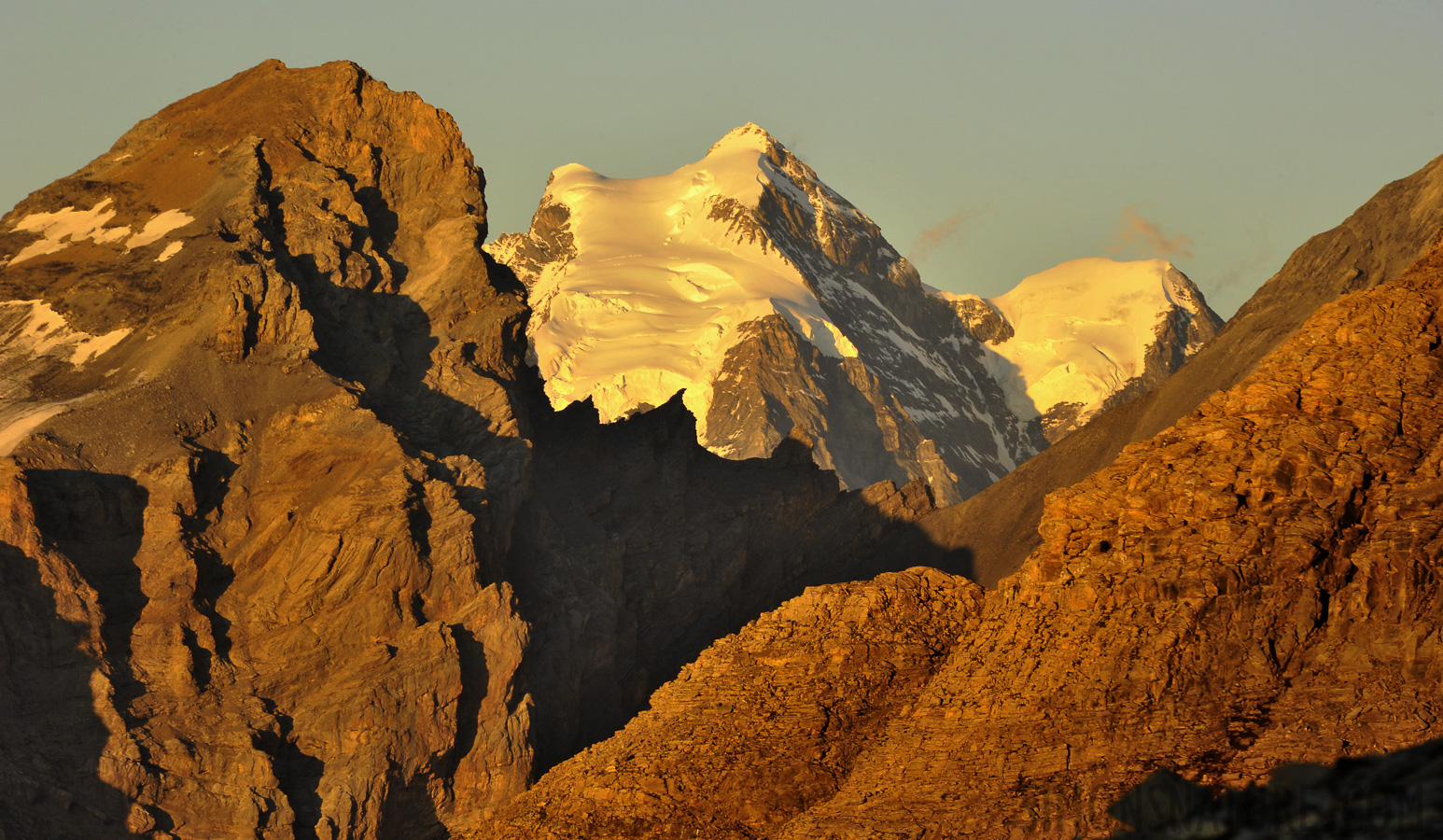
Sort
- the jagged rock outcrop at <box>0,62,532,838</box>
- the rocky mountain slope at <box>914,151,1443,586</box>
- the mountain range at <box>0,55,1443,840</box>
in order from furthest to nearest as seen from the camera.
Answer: the rocky mountain slope at <box>914,151,1443,586</box> → the jagged rock outcrop at <box>0,62,532,838</box> → the mountain range at <box>0,55,1443,840</box>

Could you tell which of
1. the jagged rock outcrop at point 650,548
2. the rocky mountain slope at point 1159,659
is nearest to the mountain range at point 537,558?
the rocky mountain slope at point 1159,659

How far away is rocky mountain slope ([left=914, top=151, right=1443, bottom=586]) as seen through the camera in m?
102

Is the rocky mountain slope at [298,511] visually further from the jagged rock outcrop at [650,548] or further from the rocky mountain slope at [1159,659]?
the rocky mountain slope at [1159,659]

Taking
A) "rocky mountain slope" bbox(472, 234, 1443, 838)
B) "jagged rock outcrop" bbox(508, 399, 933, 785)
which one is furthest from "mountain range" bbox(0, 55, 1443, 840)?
"jagged rock outcrop" bbox(508, 399, 933, 785)

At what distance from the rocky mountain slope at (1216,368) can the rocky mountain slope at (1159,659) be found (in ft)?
192

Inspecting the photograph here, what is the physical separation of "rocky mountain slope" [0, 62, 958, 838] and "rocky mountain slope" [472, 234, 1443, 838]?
91.6 ft

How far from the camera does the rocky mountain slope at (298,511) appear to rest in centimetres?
5941

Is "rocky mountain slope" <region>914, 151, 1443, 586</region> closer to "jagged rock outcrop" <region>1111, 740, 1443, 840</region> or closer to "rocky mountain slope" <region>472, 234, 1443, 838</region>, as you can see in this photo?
"rocky mountain slope" <region>472, 234, 1443, 838</region>

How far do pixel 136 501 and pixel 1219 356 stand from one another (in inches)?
3172

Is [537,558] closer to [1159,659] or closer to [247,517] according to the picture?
[247,517]

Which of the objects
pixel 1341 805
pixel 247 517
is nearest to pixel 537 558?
pixel 247 517

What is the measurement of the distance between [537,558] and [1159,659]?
58480mm

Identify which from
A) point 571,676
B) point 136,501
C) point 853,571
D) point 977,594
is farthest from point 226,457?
point 853,571

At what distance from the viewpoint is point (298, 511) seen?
68500 millimetres
